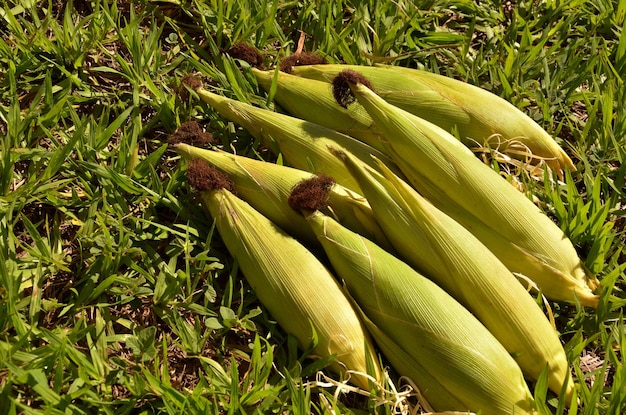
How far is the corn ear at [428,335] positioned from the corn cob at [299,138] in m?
0.45

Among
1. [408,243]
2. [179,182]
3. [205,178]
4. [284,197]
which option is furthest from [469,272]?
[179,182]

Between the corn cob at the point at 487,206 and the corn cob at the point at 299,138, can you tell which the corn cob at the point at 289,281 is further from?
the corn cob at the point at 487,206

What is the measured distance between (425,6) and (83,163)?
2.24 metres

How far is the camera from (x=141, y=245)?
10.9 ft

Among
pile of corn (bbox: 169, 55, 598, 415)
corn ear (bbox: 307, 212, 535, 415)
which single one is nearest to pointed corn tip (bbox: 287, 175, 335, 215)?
pile of corn (bbox: 169, 55, 598, 415)

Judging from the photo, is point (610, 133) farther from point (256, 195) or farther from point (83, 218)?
point (83, 218)

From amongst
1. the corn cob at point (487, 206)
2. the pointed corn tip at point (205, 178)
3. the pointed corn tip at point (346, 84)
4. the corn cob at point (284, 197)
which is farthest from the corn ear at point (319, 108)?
the pointed corn tip at point (205, 178)

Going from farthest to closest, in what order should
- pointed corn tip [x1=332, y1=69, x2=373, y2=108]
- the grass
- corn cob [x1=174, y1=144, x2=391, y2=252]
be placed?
pointed corn tip [x1=332, y1=69, x2=373, y2=108]
corn cob [x1=174, y1=144, x2=391, y2=252]
the grass

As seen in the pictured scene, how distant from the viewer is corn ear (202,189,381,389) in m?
2.88

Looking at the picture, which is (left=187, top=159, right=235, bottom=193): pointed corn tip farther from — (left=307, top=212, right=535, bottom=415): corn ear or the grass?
(left=307, top=212, right=535, bottom=415): corn ear

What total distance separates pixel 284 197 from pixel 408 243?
57 centimetres

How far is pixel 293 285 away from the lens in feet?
9.72

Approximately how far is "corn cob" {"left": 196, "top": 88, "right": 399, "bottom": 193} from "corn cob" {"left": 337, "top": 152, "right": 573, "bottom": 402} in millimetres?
331

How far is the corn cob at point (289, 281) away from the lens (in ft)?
9.46
